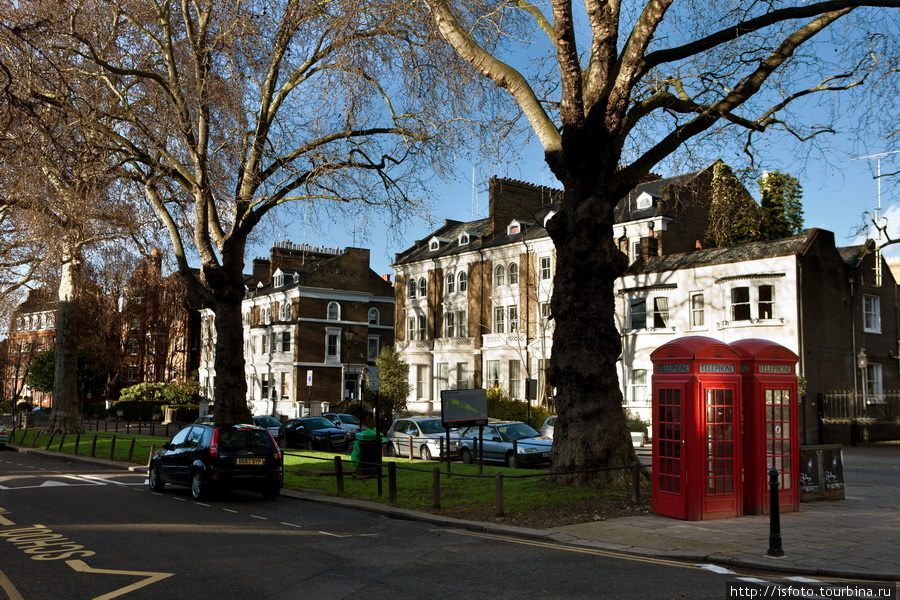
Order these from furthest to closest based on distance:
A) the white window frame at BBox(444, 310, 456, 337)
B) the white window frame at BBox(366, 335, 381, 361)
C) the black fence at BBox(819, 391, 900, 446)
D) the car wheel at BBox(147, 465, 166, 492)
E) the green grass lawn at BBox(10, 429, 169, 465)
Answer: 1. the white window frame at BBox(366, 335, 381, 361)
2. the white window frame at BBox(444, 310, 456, 337)
3. the black fence at BBox(819, 391, 900, 446)
4. the green grass lawn at BBox(10, 429, 169, 465)
5. the car wheel at BBox(147, 465, 166, 492)

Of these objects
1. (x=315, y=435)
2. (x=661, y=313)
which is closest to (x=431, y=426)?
(x=315, y=435)

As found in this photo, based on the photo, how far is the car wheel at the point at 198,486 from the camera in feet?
52.6

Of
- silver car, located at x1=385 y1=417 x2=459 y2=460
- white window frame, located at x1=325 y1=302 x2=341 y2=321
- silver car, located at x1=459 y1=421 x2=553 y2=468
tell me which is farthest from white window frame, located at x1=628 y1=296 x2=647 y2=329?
white window frame, located at x1=325 y1=302 x2=341 y2=321

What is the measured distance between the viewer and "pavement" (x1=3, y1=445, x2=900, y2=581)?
360 inches

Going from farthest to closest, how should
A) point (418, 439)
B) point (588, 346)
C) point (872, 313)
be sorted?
1. point (872, 313)
2. point (418, 439)
3. point (588, 346)

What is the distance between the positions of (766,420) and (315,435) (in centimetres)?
2371

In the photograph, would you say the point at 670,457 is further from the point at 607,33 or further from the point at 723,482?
the point at 607,33

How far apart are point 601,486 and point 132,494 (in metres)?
10.4

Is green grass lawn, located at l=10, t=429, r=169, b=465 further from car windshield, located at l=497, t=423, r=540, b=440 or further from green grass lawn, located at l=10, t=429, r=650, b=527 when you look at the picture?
car windshield, located at l=497, t=423, r=540, b=440

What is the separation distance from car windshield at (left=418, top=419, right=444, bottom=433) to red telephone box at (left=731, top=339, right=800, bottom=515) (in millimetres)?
16447

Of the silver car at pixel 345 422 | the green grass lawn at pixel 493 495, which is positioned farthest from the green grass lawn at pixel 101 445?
the green grass lawn at pixel 493 495

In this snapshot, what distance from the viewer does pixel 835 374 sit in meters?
37.2

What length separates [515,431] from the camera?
2548cm

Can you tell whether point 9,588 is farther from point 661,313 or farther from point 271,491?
point 661,313
